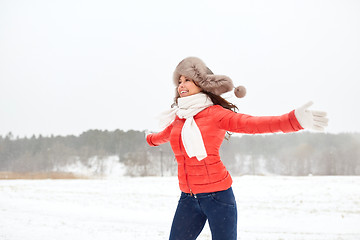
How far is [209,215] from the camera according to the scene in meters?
2.06

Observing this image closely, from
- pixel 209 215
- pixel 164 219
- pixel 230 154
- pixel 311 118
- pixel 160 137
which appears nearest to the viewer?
pixel 311 118

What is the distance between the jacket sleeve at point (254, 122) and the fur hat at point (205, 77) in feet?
0.55

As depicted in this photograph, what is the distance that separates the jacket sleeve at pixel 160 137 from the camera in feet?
8.89

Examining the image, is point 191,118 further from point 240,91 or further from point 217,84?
point 240,91

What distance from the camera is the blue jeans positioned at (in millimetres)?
2041

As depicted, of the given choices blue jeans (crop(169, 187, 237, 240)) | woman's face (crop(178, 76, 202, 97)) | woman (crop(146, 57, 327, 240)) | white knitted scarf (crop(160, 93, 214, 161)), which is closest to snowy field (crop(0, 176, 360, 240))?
blue jeans (crop(169, 187, 237, 240))

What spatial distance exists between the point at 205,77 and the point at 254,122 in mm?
603

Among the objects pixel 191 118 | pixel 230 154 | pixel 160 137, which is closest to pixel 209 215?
pixel 191 118

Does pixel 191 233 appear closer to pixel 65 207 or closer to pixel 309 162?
pixel 65 207

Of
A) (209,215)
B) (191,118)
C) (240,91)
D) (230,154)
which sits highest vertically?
(240,91)

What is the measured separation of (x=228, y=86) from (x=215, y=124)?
34cm

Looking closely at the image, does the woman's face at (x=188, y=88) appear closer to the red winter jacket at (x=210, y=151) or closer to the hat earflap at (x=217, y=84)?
the hat earflap at (x=217, y=84)

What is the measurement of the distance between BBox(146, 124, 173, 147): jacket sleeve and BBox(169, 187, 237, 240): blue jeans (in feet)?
2.16

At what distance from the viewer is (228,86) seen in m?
2.27
